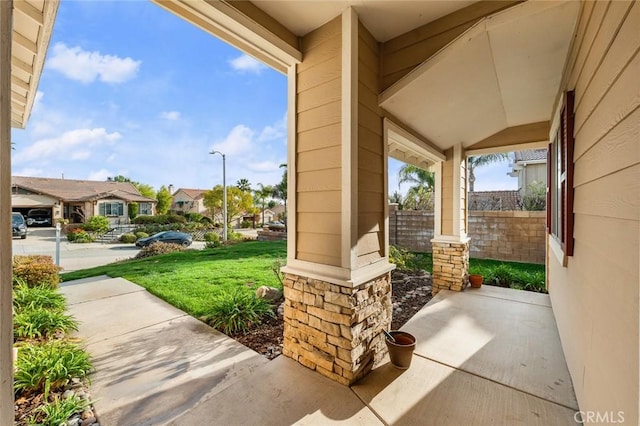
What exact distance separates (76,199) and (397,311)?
2643cm

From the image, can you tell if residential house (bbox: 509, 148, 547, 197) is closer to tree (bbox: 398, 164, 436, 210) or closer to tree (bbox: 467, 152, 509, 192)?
tree (bbox: 467, 152, 509, 192)

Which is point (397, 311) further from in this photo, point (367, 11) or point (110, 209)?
point (110, 209)

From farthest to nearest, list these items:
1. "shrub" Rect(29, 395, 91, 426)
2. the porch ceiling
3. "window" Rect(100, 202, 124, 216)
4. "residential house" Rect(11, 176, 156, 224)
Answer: "window" Rect(100, 202, 124, 216)
"residential house" Rect(11, 176, 156, 224)
"shrub" Rect(29, 395, 91, 426)
the porch ceiling

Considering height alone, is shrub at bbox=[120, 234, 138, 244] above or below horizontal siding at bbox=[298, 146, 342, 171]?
below

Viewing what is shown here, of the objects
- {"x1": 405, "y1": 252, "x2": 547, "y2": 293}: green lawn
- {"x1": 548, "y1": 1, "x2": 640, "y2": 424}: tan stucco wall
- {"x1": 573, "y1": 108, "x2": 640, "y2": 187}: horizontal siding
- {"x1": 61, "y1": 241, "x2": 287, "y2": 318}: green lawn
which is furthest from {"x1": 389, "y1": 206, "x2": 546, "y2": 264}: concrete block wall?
{"x1": 573, "y1": 108, "x2": 640, "y2": 187}: horizontal siding

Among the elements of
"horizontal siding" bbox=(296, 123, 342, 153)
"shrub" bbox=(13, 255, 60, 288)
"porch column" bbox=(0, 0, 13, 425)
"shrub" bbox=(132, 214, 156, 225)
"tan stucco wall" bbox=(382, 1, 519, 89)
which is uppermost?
"tan stucco wall" bbox=(382, 1, 519, 89)

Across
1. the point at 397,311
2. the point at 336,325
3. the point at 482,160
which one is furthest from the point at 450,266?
the point at 482,160

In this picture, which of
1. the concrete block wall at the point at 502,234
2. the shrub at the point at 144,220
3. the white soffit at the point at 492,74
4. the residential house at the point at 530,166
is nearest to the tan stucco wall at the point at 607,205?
the white soffit at the point at 492,74

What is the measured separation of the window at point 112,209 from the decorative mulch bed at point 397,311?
2511 cm

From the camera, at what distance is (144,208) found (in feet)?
82.2

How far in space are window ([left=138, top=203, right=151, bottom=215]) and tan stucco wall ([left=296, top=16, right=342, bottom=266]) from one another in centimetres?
2733

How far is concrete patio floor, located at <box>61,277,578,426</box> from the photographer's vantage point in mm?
2049

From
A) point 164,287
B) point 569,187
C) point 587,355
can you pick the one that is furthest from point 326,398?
point 164,287

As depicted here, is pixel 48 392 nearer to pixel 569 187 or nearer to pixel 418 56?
pixel 418 56
